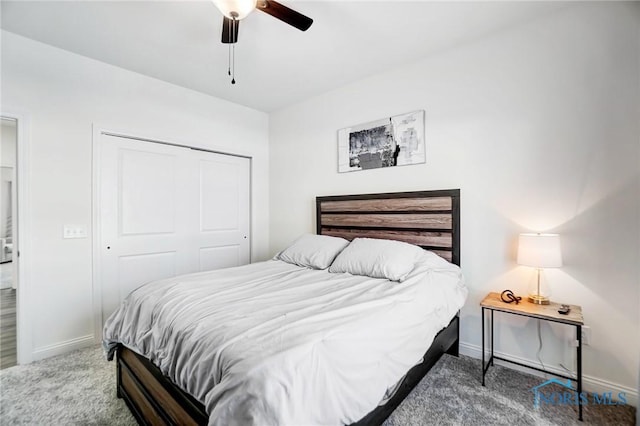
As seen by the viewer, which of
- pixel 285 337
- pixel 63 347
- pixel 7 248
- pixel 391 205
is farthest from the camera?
pixel 7 248

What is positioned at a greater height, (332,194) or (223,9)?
(223,9)

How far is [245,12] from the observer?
1.61 meters

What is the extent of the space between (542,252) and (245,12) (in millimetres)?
2309

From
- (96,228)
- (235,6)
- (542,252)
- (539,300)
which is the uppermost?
(235,6)

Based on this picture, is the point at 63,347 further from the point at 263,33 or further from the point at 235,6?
the point at 263,33

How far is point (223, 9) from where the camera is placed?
1572mm

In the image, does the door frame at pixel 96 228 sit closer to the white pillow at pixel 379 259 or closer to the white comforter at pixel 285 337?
the white comforter at pixel 285 337

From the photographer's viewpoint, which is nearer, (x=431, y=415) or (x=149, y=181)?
(x=431, y=415)

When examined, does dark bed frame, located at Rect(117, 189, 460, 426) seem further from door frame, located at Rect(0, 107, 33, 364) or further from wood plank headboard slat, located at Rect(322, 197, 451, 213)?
door frame, located at Rect(0, 107, 33, 364)

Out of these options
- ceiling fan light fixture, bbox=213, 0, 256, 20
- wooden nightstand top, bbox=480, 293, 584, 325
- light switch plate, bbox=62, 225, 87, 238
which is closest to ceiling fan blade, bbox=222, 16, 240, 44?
ceiling fan light fixture, bbox=213, 0, 256, 20

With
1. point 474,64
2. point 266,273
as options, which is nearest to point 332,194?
point 266,273

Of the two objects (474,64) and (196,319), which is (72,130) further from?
(474,64)

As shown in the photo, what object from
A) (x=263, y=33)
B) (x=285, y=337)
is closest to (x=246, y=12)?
(x=263, y=33)

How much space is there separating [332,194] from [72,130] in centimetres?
257
